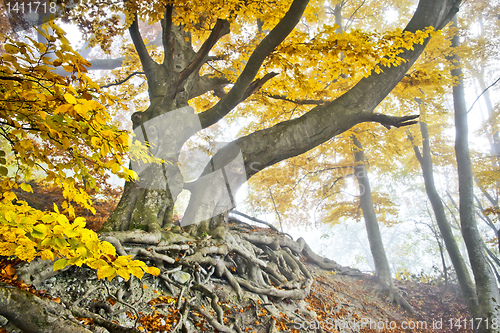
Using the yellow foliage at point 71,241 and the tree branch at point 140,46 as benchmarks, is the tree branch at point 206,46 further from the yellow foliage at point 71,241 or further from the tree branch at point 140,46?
the yellow foliage at point 71,241

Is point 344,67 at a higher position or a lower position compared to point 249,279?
higher

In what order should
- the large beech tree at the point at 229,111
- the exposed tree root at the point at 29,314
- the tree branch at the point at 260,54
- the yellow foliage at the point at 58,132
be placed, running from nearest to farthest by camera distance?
the yellow foliage at the point at 58,132 → the exposed tree root at the point at 29,314 → the tree branch at the point at 260,54 → the large beech tree at the point at 229,111

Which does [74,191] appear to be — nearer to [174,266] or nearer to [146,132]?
[174,266]

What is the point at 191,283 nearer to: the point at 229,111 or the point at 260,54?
the point at 229,111

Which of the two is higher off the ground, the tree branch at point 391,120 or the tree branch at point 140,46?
the tree branch at point 140,46

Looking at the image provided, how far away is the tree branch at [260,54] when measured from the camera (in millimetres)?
2893

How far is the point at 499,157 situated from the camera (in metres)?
8.16

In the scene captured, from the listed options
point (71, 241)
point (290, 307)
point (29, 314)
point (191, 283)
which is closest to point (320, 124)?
point (290, 307)

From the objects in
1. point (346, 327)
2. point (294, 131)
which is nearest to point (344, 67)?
point (294, 131)

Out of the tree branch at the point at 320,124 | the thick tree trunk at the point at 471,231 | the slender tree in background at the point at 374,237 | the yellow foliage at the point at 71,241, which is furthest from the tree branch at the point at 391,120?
the yellow foliage at the point at 71,241

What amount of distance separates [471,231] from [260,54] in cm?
617

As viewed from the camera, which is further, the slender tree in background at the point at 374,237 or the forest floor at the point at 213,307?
the slender tree in background at the point at 374,237

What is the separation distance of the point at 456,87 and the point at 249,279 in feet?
22.5

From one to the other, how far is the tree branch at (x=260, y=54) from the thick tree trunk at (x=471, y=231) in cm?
418
